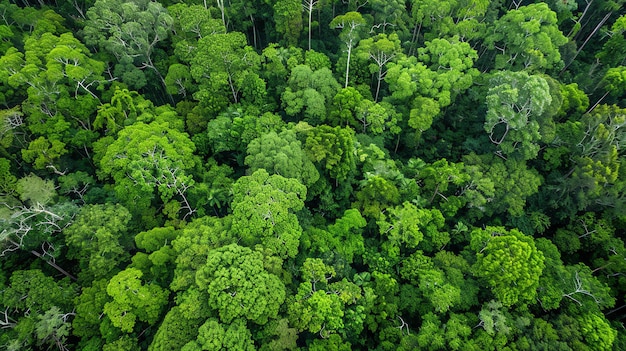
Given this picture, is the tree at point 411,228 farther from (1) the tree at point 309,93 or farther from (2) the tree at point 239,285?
(1) the tree at point 309,93

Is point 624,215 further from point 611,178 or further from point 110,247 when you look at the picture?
point 110,247

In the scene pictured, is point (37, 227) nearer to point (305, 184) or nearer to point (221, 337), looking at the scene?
point (221, 337)

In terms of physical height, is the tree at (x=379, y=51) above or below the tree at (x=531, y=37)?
below

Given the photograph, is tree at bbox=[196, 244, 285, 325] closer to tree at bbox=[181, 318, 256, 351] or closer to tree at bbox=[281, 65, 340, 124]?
tree at bbox=[181, 318, 256, 351]

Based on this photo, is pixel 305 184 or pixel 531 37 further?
pixel 531 37

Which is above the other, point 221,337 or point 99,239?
A: point 99,239

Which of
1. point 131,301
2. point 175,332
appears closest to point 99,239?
point 131,301

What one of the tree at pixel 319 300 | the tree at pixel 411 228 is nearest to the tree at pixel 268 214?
the tree at pixel 319 300
